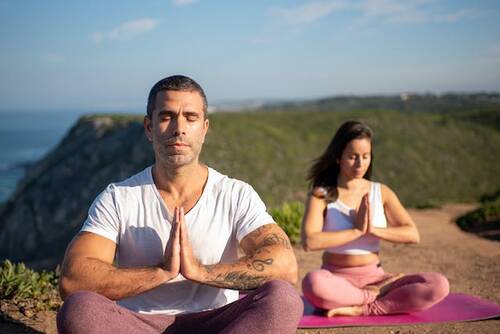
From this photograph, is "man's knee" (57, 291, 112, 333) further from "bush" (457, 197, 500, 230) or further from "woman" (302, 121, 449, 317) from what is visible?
"bush" (457, 197, 500, 230)

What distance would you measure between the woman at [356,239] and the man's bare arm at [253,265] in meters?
1.43

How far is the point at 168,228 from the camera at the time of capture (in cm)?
317

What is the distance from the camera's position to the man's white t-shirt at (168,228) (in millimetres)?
3164

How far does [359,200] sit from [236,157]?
54.9ft

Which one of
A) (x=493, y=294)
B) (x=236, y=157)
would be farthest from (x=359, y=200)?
(x=236, y=157)

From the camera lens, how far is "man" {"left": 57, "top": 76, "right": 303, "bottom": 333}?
2.91 m

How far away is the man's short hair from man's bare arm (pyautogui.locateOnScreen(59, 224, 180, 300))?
3.20ft

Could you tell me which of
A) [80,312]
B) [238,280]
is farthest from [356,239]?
[80,312]

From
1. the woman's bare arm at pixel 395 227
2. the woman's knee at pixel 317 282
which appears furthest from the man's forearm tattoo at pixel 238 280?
the woman's bare arm at pixel 395 227

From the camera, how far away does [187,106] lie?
3.26m

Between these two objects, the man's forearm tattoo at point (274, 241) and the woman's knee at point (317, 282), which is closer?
the man's forearm tattoo at point (274, 241)

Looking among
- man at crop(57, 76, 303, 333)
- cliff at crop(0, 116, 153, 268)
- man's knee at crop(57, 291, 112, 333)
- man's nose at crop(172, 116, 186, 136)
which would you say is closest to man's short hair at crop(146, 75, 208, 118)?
man at crop(57, 76, 303, 333)

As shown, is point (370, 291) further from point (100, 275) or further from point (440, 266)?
point (440, 266)

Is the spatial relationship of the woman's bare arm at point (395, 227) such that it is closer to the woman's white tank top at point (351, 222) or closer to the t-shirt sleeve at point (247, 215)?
the woman's white tank top at point (351, 222)
